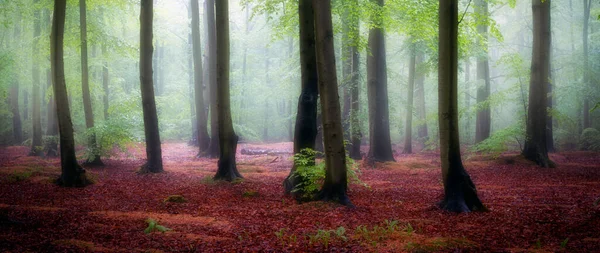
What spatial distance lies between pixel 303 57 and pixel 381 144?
8.67 metres

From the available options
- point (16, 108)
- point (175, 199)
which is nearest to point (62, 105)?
point (175, 199)

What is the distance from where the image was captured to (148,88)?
43.4 feet

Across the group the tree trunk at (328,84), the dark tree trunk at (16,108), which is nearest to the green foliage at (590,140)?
the tree trunk at (328,84)

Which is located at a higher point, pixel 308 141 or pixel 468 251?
pixel 308 141

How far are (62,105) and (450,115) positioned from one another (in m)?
10.0

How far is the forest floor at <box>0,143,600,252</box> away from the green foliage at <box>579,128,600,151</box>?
9860 millimetres

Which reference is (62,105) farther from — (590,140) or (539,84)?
(590,140)

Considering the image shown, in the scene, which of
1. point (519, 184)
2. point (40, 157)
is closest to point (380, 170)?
point (519, 184)

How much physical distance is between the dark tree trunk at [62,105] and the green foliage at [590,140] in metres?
24.1

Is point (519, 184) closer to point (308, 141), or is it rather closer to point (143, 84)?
point (308, 141)

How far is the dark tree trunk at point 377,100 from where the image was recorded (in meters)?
16.4

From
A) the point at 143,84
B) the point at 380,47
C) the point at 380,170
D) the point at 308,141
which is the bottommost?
the point at 380,170

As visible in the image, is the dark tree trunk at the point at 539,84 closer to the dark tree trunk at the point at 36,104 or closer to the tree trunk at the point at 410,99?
the tree trunk at the point at 410,99

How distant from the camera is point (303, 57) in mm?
9148
